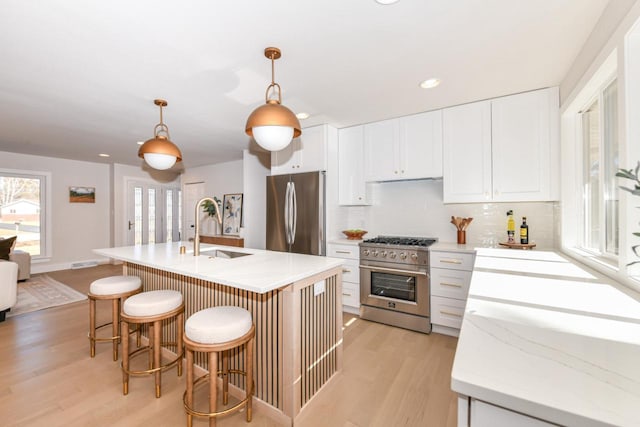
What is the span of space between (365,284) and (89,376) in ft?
8.56

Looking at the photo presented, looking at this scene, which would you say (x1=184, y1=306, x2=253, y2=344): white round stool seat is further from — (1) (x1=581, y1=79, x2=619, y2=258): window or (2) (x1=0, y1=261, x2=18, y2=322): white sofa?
(2) (x1=0, y1=261, x2=18, y2=322): white sofa

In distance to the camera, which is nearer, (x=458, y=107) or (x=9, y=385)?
(x=9, y=385)

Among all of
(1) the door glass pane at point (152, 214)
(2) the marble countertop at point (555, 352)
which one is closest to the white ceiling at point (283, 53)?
(2) the marble countertop at point (555, 352)

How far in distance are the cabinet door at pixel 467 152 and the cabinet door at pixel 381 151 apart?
56 centimetres

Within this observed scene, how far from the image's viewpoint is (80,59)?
2.04 m

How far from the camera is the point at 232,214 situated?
599cm

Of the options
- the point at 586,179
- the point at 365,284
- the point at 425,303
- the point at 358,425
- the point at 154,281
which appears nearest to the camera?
the point at 358,425

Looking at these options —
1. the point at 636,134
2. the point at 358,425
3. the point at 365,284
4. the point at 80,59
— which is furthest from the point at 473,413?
the point at 80,59

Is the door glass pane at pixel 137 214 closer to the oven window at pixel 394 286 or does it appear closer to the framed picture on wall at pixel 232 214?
the framed picture on wall at pixel 232 214

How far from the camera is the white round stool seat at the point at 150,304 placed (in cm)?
187

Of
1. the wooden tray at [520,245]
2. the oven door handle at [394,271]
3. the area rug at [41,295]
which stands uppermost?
the wooden tray at [520,245]

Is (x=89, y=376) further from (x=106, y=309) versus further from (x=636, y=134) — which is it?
(x=636, y=134)

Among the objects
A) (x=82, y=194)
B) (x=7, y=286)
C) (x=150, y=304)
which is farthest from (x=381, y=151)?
(x=82, y=194)

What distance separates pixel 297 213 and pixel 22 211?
228 inches
